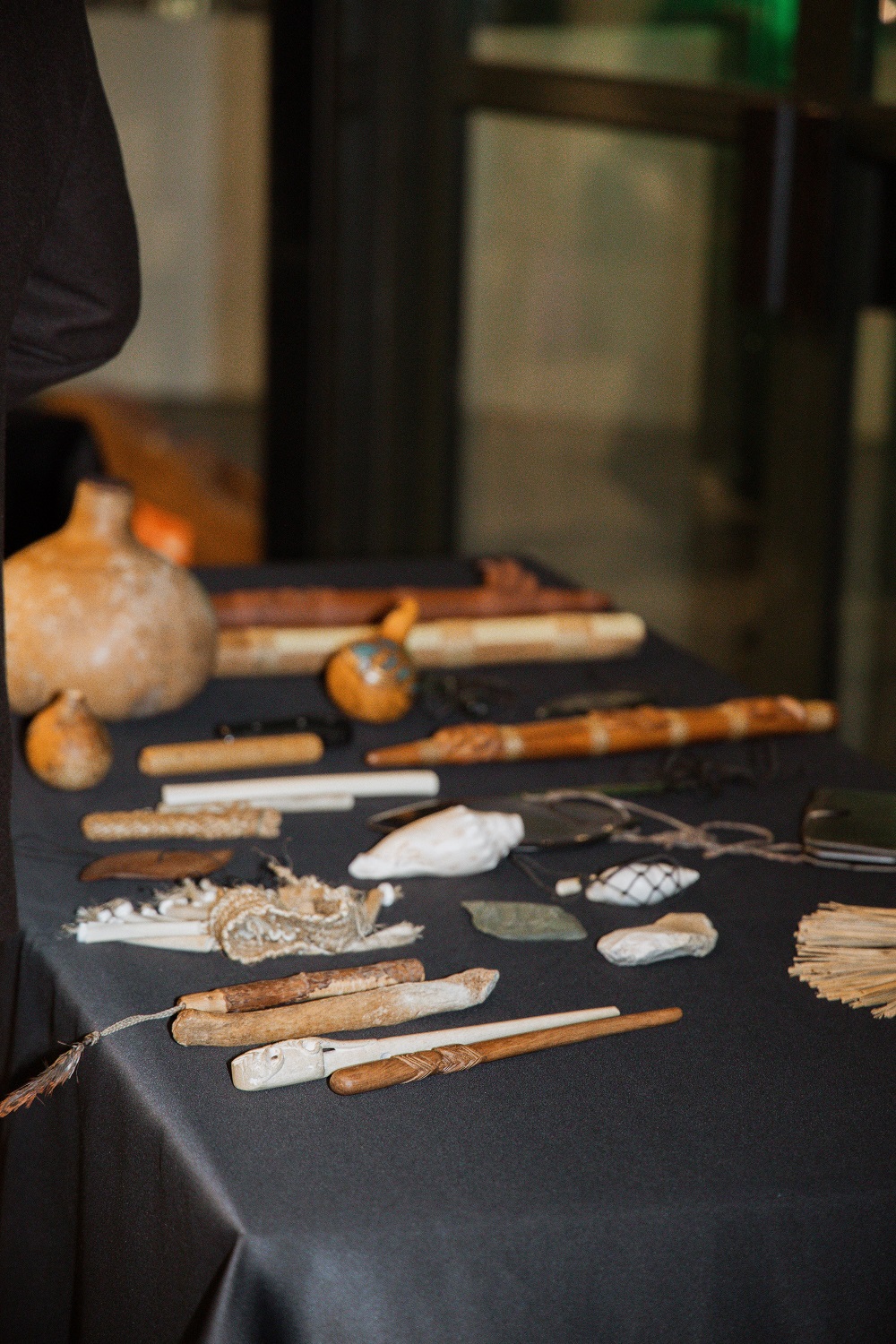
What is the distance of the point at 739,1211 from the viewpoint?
91 cm

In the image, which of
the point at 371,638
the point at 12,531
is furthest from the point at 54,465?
the point at 371,638

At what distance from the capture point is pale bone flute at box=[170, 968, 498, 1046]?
40.9 inches

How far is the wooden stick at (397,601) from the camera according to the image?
6.31ft

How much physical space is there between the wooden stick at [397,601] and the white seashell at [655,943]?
2.73 feet

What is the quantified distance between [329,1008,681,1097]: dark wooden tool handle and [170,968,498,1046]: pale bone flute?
48 millimetres

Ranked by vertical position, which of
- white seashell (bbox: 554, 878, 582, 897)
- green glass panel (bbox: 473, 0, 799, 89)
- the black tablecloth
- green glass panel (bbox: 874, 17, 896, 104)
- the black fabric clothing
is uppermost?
green glass panel (bbox: 473, 0, 799, 89)

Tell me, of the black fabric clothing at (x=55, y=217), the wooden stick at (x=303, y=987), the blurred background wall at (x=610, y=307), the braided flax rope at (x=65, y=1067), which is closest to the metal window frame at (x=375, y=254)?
the blurred background wall at (x=610, y=307)

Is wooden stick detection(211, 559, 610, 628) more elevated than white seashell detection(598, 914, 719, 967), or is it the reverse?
wooden stick detection(211, 559, 610, 628)

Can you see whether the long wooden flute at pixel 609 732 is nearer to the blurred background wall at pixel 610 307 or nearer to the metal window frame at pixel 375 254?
the blurred background wall at pixel 610 307

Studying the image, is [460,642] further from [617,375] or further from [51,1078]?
[617,375]

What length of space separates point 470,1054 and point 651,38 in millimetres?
2729

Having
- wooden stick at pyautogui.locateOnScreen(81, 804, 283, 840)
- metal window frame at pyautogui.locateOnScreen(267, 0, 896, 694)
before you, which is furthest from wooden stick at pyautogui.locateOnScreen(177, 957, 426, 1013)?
metal window frame at pyautogui.locateOnScreen(267, 0, 896, 694)

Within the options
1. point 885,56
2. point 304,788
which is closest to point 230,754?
point 304,788

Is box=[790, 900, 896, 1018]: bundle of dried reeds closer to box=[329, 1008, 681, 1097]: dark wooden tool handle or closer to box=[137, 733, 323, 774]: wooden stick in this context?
box=[329, 1008, 681, 1097]: dark wooden tool handle
